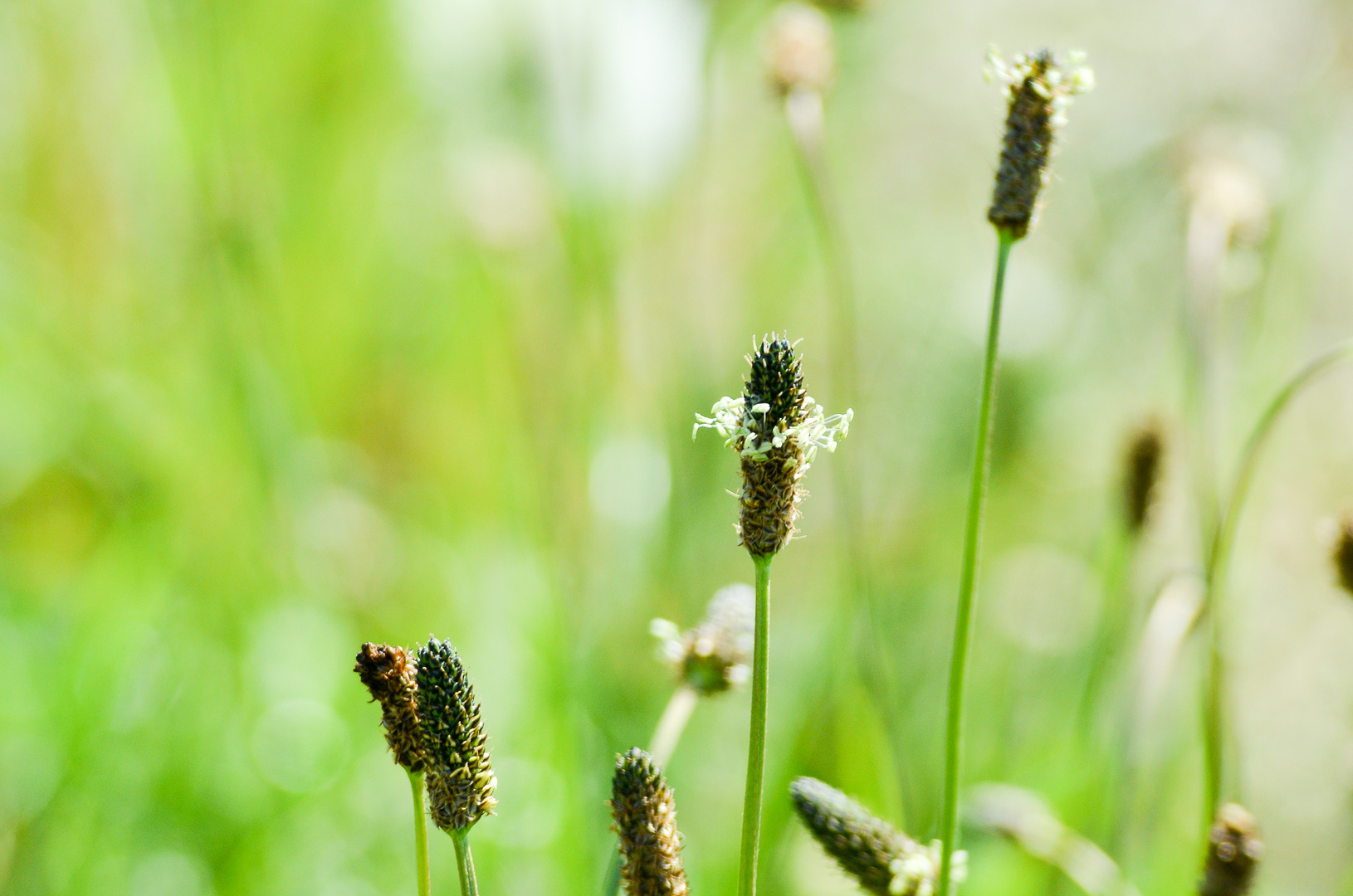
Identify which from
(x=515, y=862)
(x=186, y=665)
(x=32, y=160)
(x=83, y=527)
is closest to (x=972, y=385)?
(x=515, y=862)

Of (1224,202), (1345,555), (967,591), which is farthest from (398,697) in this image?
(1224,202)

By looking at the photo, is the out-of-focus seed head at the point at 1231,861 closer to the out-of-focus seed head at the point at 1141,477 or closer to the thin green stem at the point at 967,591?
the thin green stem at the point at 967,591

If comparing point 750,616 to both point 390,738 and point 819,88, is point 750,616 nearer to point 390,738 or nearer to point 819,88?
point 390,738

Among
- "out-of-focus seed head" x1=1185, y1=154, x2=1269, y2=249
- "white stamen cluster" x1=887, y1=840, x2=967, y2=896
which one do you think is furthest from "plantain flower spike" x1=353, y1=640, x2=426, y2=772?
"out-of-focus seed head" x1=1185, y1=154, x2=1269, y2=249

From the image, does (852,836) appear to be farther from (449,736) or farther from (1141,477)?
(1141,477)

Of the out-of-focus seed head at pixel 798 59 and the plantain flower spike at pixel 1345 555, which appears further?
the out-of-focus seed head at pixel 798 59

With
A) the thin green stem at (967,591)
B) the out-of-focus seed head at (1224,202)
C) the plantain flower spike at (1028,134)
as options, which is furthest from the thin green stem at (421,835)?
the out-of-focus seed head at (1224,202)

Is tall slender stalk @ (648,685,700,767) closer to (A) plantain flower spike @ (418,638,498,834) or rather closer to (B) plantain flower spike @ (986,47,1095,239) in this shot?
(A) plantain flower spike @ (418,638,498,834)
